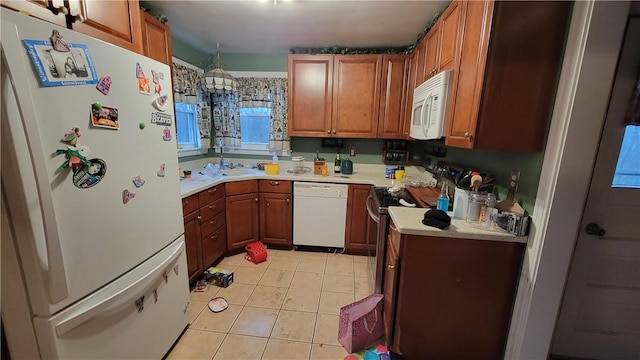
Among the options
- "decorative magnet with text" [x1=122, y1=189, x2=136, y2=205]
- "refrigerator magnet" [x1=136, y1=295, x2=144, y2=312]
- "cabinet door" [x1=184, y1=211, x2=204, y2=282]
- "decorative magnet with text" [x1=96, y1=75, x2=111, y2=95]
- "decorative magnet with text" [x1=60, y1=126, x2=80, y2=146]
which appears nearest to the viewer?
"decorative magnet with text" [x1=60, y1=126, x2=80, y2=146]

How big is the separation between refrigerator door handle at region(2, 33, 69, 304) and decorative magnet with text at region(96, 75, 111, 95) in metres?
0.23

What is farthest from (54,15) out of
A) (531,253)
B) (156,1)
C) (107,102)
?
(531,253)

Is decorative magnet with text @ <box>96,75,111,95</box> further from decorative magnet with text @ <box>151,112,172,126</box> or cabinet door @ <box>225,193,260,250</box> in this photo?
cabinet door @ <box>225,193,260,250</box>

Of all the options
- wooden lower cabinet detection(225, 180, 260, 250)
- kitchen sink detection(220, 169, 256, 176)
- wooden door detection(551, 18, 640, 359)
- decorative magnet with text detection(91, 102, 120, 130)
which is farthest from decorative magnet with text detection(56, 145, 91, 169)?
wooden door detection(551, 18, 640, 359)

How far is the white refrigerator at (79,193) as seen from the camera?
30.7 inches

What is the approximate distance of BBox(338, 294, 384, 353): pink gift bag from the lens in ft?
5.26

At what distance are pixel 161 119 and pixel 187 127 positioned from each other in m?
1.80

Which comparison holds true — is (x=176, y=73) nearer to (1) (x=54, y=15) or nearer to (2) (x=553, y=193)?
(1) (x=54, y=15)

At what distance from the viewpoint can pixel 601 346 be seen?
1423 millimetres

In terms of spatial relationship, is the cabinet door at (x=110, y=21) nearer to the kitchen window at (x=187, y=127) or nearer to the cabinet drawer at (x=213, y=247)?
the kitchen window at (x=187, y=127)

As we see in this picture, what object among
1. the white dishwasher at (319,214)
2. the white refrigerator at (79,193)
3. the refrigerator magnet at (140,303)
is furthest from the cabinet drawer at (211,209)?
the refrigerator magnet at (140,303)

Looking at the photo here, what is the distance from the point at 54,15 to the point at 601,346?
322 centimetres

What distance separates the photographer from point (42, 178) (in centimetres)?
81

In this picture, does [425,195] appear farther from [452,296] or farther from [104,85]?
[104,85]
